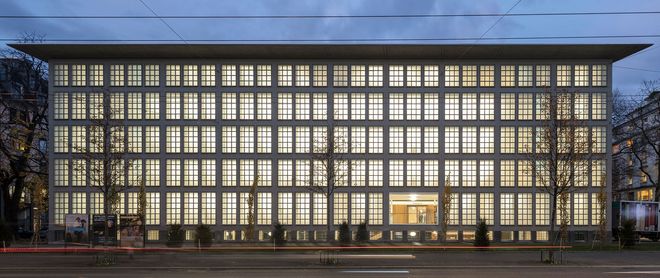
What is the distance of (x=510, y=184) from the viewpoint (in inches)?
1933

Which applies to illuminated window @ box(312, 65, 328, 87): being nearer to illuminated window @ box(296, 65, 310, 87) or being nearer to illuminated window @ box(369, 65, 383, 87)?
illuminated window @ box(296, 65, 310, 87)

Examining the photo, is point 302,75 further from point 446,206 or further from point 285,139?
point 446,206

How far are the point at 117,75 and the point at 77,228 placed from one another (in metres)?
15.4

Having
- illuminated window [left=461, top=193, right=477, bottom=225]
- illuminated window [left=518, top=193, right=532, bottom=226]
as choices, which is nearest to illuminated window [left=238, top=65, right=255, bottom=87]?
illuminated window [left=461, top=193, right=477, bottom=225]

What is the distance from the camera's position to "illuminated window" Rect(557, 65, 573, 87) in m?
49.0

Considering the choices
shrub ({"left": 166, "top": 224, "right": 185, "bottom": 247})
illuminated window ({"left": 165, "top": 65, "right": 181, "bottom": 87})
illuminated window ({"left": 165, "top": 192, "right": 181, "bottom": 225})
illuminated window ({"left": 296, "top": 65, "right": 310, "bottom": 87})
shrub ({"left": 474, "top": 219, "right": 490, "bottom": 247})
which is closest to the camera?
shrub ({"left": 474, "top": 219, "right": 490, "bottom": 247})

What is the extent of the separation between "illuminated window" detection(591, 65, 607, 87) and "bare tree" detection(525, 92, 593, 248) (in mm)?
4212

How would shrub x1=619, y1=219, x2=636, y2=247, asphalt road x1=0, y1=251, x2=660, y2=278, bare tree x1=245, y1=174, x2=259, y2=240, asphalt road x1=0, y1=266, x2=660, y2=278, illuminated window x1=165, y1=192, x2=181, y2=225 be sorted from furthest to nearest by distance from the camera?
illuminated window x1=165, y1=192, x2=181, y2=225
bare tree x1=245, y1=174, x2=259, y2=240
shrub x1=619, y1=219, x2=636, y2=247
asphalt road x1=0, y1=251, x2=660, y2=278
asphalt road x1=0, y1=266, x2=660, y2=278

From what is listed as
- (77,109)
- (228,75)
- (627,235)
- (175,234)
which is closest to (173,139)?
(228,75)

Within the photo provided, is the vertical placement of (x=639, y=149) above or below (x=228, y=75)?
below

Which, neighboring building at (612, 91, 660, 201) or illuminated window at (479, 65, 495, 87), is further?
neighboring building at (612, 91, 660, 201)

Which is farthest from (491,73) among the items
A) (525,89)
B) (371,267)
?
(371,267)

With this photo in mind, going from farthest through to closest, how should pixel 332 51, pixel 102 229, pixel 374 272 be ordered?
pixel 332 51 < pixel 102 229 < pixel 374 272

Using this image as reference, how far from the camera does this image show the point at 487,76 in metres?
49.2
